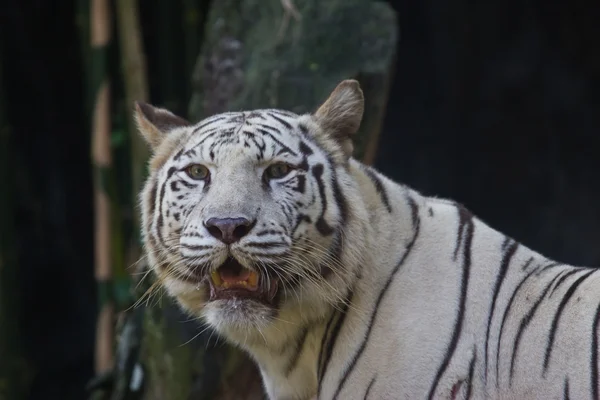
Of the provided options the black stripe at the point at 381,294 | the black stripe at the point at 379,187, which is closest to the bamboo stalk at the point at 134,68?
the black stripe at the point at 379,187

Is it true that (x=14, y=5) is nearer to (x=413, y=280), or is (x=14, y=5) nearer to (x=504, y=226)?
(x=504, y=226)

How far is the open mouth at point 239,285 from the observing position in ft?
8.26

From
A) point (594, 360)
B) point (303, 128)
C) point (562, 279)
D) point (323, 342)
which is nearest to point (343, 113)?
point (303, 128)

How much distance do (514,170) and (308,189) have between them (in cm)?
400

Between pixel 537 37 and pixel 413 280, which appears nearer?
pixel 413 280

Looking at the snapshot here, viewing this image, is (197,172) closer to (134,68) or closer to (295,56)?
(295,56)

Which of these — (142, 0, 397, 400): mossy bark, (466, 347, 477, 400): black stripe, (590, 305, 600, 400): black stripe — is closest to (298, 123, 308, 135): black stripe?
(466, 347, 477, 400): black stripe

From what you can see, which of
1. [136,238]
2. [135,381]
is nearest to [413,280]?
[135,381]

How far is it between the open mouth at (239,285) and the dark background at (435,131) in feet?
12.4

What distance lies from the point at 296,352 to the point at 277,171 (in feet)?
1.76

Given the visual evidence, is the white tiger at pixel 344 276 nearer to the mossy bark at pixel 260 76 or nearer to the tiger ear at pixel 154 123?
the tiger ear at pixel 154 123

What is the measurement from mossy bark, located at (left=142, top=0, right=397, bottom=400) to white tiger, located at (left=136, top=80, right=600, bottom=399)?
3.66ft

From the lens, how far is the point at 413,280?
2.61m

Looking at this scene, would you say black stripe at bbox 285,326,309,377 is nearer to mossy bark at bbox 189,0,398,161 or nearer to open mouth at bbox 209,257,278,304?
open mouth at bbox 209,257,278,304
